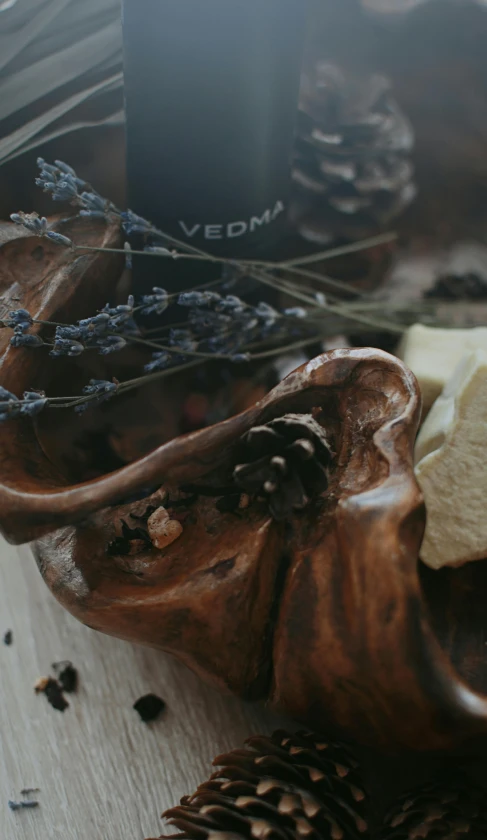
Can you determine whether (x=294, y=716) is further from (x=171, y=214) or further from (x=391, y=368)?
(x=171, y=214)

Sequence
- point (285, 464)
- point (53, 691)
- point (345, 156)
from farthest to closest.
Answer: point (345, 156)
point (53, 691)
point (285, 464)

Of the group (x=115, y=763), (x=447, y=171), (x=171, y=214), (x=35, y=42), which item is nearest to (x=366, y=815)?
(x=115, y=763)

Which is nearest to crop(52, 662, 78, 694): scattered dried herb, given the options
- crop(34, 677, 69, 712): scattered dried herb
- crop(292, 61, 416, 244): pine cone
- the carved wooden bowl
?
crop(34, 677, 69, 712): scattered dried herb

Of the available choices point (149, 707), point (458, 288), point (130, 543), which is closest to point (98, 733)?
point (149, 707)

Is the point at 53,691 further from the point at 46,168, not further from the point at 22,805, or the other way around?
the point at 46,168

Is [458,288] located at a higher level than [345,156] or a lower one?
lower

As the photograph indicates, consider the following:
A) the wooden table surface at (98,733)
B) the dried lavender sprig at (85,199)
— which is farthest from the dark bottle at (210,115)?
the wooden table surface at (98,733)
